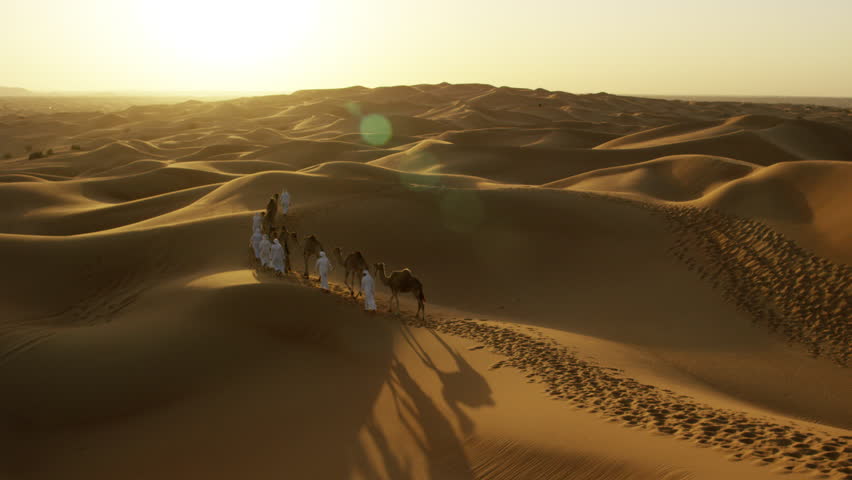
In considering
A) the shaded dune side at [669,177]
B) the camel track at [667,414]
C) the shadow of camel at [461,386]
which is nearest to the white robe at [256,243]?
the shadow of camel at [461,386]

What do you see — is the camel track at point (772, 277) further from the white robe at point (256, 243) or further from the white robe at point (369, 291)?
the white robe at point (256, 243)

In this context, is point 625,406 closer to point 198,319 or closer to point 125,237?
point 198,319

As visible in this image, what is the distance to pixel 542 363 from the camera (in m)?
8.52

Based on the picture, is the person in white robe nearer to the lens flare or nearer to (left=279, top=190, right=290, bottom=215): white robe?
(left=279, top=190, right=290, bottom=215): white robe

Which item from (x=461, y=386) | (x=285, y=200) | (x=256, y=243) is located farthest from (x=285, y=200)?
(x=461, y=386)

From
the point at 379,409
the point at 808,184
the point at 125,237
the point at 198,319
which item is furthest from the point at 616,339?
the point at 125,237

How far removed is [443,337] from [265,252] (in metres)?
5.15

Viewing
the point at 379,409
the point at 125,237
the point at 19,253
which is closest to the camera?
the point at 379,409

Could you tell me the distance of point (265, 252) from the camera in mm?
12477

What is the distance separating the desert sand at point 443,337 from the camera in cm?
616

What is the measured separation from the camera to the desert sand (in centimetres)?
616

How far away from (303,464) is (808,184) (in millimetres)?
19100

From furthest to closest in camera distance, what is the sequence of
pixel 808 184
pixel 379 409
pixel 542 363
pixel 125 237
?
1. pixel 808 184
2. pixel 125 237
3. pixel 542 363
4. pixel 379 409

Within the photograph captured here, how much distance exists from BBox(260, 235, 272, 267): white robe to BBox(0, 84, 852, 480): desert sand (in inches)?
29.0
